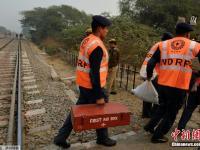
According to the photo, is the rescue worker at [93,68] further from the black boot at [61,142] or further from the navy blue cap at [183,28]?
the navy blue cap at [183,28]

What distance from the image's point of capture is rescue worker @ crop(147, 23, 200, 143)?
4875 mm

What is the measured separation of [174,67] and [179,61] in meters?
0.12

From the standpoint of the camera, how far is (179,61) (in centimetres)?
490

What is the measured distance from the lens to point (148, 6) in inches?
1033

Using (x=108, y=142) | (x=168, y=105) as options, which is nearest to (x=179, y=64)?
(x=168, y=105)

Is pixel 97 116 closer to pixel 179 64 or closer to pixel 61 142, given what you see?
pixel 61 142

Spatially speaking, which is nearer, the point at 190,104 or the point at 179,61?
the point at 179,61

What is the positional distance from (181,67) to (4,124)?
3755 millimetres

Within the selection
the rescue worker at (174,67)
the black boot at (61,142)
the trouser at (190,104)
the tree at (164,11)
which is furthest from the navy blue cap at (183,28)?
the tree at (164,11)

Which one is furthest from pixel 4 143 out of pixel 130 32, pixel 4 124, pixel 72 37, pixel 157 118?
pixel 72 37

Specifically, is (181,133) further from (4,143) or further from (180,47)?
(4,143)

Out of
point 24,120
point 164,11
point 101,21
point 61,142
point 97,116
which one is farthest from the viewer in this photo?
point 164,11

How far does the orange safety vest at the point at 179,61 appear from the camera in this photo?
4.86 metres

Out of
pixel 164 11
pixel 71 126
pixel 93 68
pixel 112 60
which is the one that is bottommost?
pixel 71 126
